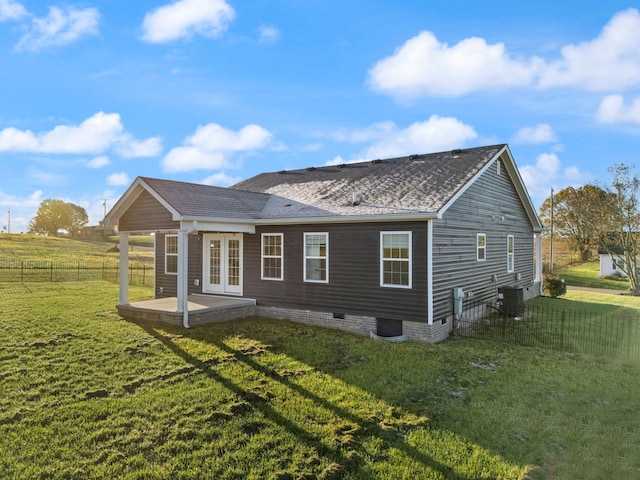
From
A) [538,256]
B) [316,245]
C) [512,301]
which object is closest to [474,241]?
[512,301]

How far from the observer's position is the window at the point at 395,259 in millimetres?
11125

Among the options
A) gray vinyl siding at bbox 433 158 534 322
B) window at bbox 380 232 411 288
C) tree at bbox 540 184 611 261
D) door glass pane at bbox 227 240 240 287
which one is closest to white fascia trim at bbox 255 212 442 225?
window at bbox 380 232 411 288

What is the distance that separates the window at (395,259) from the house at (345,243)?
0.03 metres

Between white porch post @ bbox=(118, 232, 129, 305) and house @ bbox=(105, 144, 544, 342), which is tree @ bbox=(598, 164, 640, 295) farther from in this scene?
white porch post @ bbox=(118, 232, 129, 305)

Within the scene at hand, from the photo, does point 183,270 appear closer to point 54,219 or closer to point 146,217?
point 146,217

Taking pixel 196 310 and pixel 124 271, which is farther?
pixel 124 271

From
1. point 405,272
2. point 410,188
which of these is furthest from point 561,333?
point 410,188

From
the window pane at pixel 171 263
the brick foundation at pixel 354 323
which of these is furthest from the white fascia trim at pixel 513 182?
the window pane at pixel 171 263

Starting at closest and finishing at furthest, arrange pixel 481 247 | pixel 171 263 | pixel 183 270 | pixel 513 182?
pixel 183 270 < pixel 481 247 < pixel 171 263 < pixel 513 182

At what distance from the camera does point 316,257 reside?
12.7 m

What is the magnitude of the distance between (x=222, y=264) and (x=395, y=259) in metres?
6.74

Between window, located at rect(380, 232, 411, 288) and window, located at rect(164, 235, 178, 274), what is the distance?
906 centimetres

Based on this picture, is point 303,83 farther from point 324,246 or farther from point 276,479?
point 276,479

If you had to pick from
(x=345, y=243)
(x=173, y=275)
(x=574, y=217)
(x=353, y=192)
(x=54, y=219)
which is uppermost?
(x=54, y=219)
